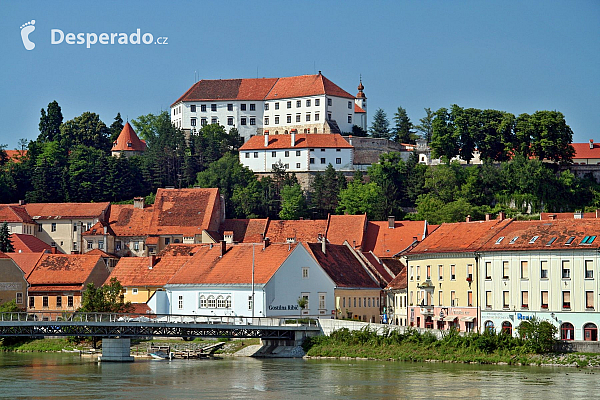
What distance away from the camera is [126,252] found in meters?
109

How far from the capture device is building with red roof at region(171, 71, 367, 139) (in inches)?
5930

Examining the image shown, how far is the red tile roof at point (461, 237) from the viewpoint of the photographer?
72500 millimetres

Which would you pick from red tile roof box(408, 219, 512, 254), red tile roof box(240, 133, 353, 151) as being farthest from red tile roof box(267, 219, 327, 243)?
red tile roof box(240, 133, 353, 151)

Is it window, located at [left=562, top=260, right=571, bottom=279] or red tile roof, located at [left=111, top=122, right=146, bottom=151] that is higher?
red tile roof, located at [left=111, top=122, right=146, bottom=151]

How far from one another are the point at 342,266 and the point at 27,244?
126 ft

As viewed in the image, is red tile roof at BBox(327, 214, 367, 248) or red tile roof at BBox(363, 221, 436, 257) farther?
red tile roof at BBox(327, 214, 367, 248)

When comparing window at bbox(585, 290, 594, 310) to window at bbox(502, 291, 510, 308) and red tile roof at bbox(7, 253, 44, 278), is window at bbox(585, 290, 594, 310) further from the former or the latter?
red tile roof at bbox(7, 253, 44, 278)

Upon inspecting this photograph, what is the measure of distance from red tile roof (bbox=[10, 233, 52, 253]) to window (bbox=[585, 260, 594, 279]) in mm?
57287

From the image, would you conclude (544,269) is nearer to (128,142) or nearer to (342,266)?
(342,266)

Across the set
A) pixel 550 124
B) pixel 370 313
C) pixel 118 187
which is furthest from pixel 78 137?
pixel 370 313

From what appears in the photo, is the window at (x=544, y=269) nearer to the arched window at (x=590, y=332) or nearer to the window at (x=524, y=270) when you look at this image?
the window at (x=524, y=270)

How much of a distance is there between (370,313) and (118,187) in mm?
61576

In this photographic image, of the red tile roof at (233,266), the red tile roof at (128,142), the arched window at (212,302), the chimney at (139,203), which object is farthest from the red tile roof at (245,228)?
the red tile roof at (128,142)

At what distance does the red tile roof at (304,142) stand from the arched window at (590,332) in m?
75.4
